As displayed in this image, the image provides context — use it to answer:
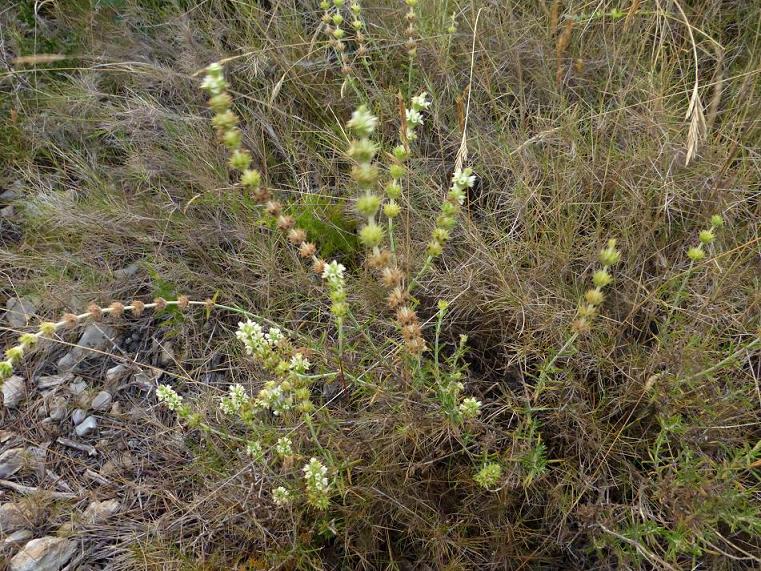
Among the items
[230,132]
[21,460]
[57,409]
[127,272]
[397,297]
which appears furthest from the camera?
[127,272]

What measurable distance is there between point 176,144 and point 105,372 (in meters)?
0.90

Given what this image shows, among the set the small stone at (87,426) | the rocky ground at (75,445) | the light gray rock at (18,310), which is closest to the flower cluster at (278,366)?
the rocky ground at (75,445)

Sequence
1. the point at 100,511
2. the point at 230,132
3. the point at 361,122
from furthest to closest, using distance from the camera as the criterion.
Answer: the point at 100,511 → the point at 230,132 → the point at 361,122

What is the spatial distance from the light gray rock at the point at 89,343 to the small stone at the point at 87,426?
0.75 feet

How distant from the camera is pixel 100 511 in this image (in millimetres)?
1892

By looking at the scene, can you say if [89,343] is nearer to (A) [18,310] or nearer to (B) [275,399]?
(A) [18,310]

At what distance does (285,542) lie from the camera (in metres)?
1.66

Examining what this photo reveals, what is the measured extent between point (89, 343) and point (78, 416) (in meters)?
0.28

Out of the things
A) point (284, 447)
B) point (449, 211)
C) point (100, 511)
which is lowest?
point (100, 511)

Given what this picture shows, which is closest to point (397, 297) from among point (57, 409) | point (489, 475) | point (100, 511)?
point (489, 475)

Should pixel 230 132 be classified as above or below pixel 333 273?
above

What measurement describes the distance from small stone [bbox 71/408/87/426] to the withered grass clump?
0.35 feet

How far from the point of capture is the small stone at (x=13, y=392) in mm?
2152

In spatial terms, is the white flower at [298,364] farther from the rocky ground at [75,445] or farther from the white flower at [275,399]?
the rocky ground at [75,445]
